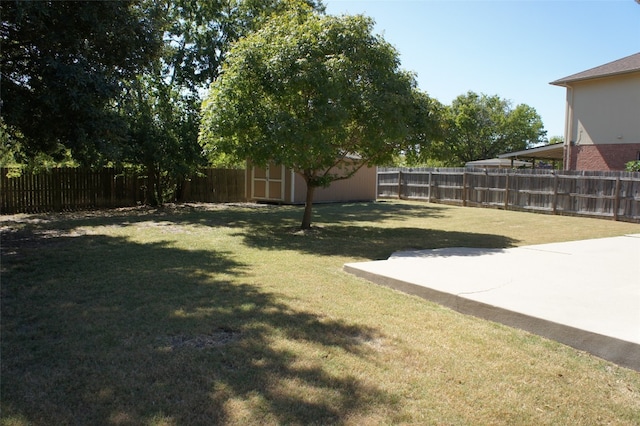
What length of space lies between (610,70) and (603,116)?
1.88 meters

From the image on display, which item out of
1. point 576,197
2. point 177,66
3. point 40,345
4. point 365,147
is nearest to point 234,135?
point 365,147

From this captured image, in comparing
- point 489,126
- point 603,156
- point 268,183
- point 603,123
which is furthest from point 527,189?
point 489,126

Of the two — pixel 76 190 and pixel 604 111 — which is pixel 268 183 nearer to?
pixel 76 190

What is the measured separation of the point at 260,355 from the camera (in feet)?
12.7

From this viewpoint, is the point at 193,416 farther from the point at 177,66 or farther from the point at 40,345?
the point at 177,66

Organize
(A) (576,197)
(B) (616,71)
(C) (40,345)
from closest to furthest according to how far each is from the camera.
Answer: (C) (40,345), (A) (576,197), (B) (616,71)

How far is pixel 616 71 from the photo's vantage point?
19.1 metres

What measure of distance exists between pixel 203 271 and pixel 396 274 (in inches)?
111

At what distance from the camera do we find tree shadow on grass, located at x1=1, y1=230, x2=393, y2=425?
9.91ft

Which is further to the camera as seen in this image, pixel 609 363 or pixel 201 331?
pixel 201 331

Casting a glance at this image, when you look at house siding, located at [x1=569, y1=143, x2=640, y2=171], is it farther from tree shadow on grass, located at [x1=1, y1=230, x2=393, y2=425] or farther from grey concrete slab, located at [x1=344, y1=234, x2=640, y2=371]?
tree shadow on grass, located at [x1=1, y1=230, x2=393, y2=425]

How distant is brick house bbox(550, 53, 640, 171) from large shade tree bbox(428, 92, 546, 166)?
24.9 meters

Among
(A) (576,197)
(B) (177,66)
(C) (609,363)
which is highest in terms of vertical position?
(B) (177,66)

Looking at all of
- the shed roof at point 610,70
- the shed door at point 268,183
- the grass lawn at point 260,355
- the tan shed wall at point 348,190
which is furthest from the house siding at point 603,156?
the grass lawn at point 260,355
